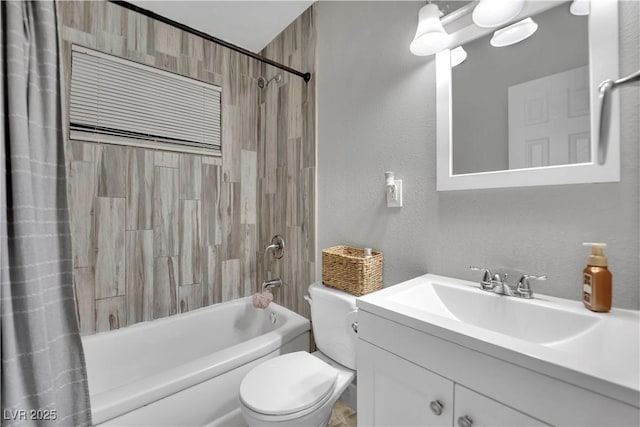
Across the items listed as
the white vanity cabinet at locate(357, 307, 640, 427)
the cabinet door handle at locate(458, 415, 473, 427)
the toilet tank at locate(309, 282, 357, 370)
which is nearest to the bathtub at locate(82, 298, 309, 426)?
the toilet tank at locate(309, 282, 357, 370)

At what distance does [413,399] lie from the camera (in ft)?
2.45

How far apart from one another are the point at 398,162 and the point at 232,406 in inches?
56.1

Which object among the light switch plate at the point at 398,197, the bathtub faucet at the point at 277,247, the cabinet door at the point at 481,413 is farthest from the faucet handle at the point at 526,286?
the bathtub faucet at the point at 277,247

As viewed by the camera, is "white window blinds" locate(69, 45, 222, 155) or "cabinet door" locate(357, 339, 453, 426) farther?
"white window blinds" locate(69, 45, 222, 155)

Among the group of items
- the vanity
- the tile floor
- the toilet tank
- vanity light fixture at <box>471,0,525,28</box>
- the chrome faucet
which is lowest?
the tile floor

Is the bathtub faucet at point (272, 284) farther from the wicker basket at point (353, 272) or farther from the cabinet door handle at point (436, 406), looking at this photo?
the cabinet door handle at point (436, 406)

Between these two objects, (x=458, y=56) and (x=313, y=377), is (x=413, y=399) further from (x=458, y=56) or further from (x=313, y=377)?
(x=458, y=56)

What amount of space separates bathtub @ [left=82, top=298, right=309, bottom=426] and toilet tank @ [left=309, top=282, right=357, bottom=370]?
277mm

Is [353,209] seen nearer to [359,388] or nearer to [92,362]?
[359,388]

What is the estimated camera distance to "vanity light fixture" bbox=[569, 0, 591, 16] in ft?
2.71

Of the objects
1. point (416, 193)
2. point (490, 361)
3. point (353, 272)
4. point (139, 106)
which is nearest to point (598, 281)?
point (490, 361)

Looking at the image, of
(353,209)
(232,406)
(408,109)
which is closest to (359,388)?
(232,406)

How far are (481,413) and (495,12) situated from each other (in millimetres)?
1221

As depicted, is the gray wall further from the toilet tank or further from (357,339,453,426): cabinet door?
(357,339,453,426): cabinet door
